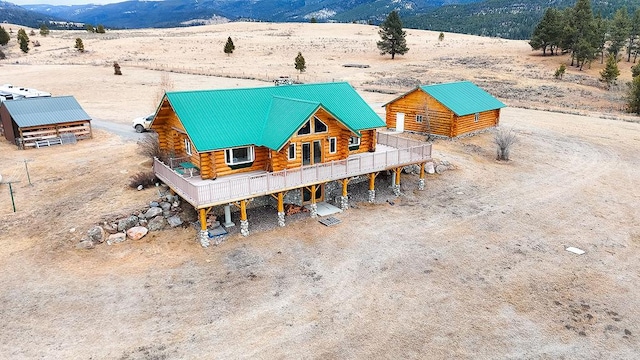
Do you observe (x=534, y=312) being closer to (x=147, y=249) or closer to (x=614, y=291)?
(x=614, y=291)

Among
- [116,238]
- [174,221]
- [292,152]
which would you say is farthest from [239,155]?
[116,238]

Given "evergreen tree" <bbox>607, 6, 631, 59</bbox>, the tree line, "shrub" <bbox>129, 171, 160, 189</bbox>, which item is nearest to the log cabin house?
"shrub" <bbox>129, 171, 160, 189</bbox>

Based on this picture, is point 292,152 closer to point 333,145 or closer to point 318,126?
point 318,126

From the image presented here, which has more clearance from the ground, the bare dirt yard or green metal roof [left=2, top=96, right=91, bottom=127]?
green metal roof [left=2, top=96, right=91, bottom=127]

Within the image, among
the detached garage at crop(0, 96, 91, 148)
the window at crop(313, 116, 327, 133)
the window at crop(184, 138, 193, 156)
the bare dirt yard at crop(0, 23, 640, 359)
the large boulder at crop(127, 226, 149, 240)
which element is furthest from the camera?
A: the detached garage at crop(0, 96, 91, 148)

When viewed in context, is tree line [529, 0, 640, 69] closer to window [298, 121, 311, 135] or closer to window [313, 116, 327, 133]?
window [313, 116, 327, 133]

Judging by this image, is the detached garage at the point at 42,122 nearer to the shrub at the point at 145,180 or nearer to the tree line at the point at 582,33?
the shrub at the point at 145,180

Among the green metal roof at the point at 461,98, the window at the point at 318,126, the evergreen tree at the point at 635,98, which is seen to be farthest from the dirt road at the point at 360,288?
the evergreen tree at the point at 635,98

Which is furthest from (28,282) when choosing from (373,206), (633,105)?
(633,105)
